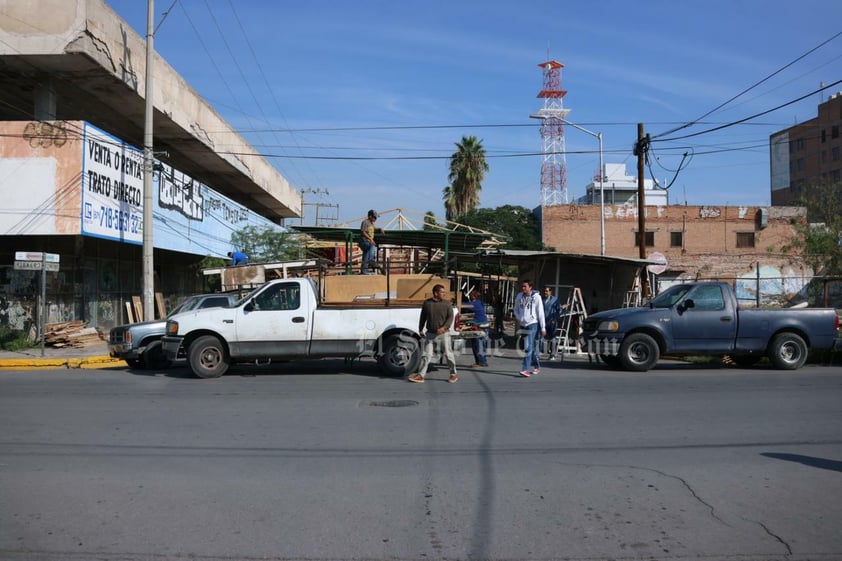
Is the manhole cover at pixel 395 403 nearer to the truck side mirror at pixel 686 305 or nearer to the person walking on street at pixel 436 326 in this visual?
the person walking on street at pixel 436 326

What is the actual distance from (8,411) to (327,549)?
7.44 meters

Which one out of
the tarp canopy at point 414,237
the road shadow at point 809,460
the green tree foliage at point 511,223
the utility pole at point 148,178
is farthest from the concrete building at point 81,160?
the green tree foliage at point 511,223

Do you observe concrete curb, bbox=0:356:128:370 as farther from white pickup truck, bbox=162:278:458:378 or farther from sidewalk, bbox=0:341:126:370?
white pickup truck, bbox=162:278:458:378

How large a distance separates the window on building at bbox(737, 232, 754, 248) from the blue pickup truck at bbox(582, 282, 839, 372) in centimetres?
3532

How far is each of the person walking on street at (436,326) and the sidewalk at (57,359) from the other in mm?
8613

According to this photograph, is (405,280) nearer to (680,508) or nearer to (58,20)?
(680,508)

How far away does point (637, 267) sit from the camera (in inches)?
901

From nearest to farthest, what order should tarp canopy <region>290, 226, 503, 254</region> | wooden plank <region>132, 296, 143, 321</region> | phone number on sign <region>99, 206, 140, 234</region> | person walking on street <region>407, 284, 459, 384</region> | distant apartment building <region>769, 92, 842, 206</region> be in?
person walking on street <region>407, 284, 459, 384</region> → tarp canopy <region>290, 226, 503, 254</region> → phone number on sign <region>99, 206, 140, 234</region> → wooden plank <region>132, 296, 143, 321</region> → distant apartment building <region>769, 92, 842, 206</region>

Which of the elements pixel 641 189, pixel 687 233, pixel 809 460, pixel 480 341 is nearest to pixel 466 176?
pixel 687 233

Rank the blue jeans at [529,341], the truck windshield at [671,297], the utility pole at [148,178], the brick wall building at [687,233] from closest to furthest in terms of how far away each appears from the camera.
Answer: the blue jeans at [529,341] < the truck windshield at [671,297] < the utility pole at [148,178] < the brick wall building at [687,233]

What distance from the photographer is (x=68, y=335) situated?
68.4 ft

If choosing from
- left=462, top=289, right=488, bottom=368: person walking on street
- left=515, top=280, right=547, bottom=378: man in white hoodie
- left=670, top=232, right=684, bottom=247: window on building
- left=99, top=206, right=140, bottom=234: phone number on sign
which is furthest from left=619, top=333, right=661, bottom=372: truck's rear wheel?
left=670, top=232, right=684, bottom=247: window on building

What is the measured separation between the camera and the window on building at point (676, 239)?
157 feet

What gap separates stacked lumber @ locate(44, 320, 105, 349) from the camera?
20.7 meters
